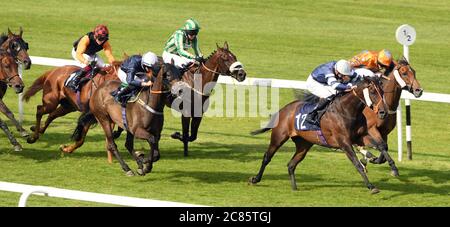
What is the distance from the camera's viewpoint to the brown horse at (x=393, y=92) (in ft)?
42.3

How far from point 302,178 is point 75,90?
11.5 feet

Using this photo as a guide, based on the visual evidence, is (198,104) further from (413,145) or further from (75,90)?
(413,145)

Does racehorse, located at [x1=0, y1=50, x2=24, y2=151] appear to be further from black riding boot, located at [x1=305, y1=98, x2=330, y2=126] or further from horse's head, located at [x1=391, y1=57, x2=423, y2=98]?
horse's head, located at [x1=391, y1=57, x2=423, y2=98]

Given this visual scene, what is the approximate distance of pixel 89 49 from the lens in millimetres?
14875

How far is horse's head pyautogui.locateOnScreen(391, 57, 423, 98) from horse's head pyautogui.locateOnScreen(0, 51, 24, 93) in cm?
476

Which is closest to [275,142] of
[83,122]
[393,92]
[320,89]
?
[320,89]

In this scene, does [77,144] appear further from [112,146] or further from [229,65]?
[229,65]

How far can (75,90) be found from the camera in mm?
14578

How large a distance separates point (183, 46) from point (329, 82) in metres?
3.51

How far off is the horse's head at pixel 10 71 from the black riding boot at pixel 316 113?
3870mm

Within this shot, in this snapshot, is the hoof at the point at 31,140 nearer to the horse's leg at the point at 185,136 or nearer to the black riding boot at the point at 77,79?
the black riding boot at the point at 77,79

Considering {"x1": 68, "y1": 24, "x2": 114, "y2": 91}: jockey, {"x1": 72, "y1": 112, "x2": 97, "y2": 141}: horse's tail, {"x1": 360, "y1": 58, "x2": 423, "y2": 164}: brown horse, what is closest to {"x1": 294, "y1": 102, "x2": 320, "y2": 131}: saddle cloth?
{"x1": 360, "y1": 58, "x2": 423, "y2": 164}: brown horse
